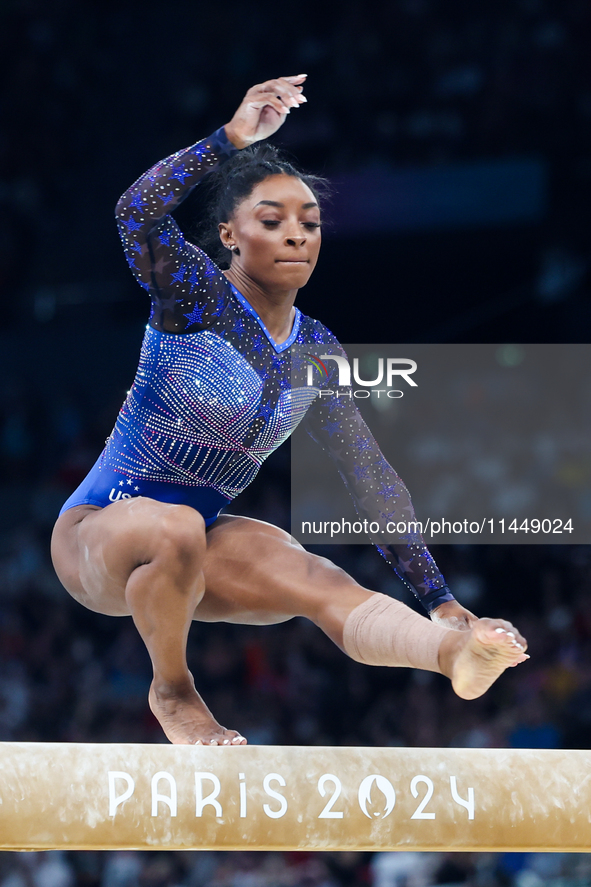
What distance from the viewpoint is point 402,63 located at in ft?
24.5

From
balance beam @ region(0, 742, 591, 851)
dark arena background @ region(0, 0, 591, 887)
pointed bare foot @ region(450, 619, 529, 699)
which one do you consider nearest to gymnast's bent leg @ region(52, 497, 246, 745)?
balance beam @ region(0, 742, 591, 851)

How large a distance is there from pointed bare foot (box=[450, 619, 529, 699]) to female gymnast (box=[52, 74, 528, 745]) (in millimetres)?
61

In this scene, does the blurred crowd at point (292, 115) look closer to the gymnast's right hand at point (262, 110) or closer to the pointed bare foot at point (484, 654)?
the gymnast's right hand at point (262, 110)

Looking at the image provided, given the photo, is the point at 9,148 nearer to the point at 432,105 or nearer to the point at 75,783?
the point at 432,105

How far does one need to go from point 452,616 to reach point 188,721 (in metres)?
0.84

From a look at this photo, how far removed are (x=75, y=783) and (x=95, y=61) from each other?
21.0 ft

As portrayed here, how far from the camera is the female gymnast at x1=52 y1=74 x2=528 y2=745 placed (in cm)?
271

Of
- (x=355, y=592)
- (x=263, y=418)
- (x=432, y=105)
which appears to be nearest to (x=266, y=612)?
(x=355, y=592)

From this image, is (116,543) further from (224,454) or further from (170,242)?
(170,242)

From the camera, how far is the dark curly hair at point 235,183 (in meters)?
3.05

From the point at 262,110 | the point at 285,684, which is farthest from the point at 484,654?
the point at 285,684

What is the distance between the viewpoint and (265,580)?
2.99 m

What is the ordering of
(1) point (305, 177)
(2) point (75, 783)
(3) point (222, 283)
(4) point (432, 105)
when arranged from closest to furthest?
(2) point (75, 783)
(3) point (222, 283)
(1) point (305, 177)
(4) point (432, 105)

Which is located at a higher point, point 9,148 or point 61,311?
point 9,148
